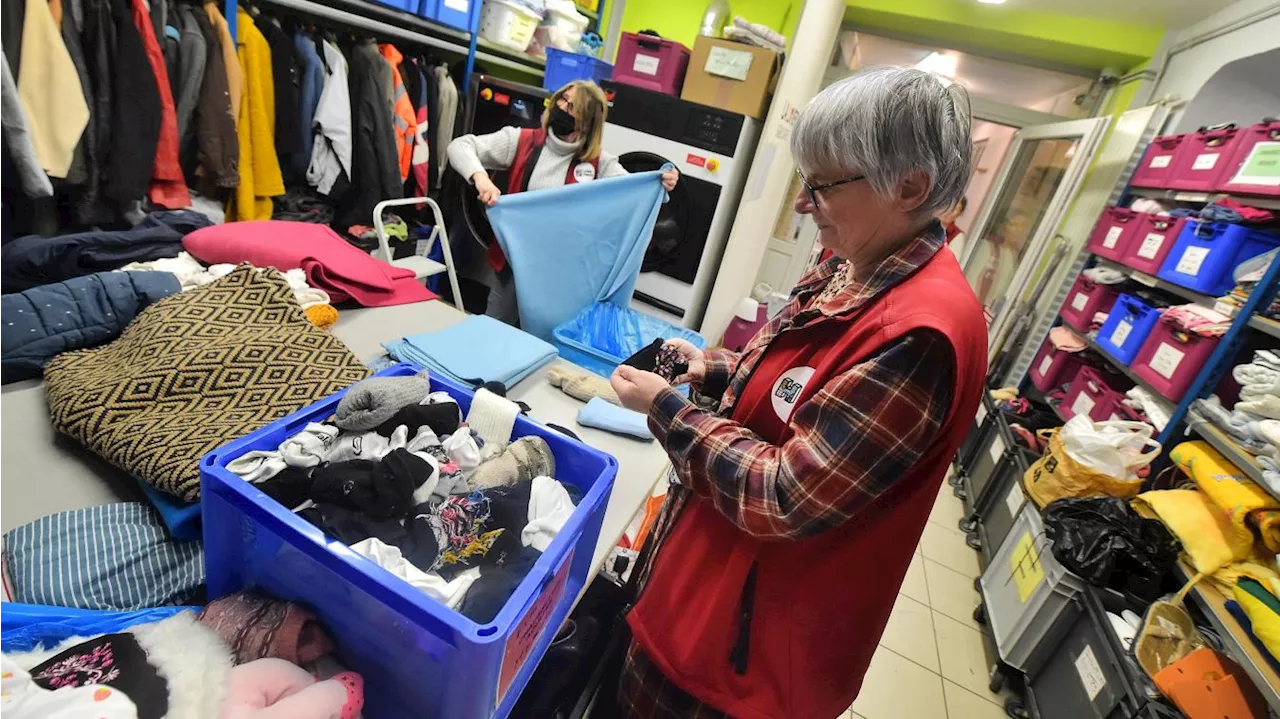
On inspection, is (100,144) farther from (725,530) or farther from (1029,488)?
(1029,488)

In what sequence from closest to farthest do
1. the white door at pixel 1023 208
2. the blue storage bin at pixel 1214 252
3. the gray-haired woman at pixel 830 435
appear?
the gray-haired woman at pixel 830 435
the blue storage bin at pixel 1214 252
the white door at pixel 1023 208

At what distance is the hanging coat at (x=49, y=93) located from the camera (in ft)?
5.87

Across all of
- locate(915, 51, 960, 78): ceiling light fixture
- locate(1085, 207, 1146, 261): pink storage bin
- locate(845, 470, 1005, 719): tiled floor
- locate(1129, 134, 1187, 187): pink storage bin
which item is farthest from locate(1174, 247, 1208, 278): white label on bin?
locate(915, 51, 960, 78): ceiling light fixture

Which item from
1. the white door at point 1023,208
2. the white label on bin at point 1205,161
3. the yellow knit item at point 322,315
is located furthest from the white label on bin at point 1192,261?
the yellow knit item at point 322,315

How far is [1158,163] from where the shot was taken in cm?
287

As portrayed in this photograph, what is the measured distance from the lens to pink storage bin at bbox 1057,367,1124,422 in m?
2.55

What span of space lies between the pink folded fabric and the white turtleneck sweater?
33.0 inches

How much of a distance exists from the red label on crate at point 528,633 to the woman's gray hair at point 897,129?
61cm

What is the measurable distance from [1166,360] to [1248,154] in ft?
2.83

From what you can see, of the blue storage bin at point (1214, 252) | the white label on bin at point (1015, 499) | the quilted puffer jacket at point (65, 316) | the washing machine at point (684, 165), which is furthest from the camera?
the washing machine at point (684, 165)

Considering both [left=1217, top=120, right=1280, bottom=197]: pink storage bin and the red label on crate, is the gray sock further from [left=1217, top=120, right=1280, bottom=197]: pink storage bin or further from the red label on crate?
[left=1217, top=120, right=1280, bottom=197]: pink storage bin

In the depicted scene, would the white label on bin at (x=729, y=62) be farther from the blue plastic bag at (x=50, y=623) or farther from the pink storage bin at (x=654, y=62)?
the blue plastic bag at (x=50, y=623)

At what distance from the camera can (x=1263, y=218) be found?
6.64ft

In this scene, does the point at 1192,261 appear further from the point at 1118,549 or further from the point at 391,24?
the point at 391,24
